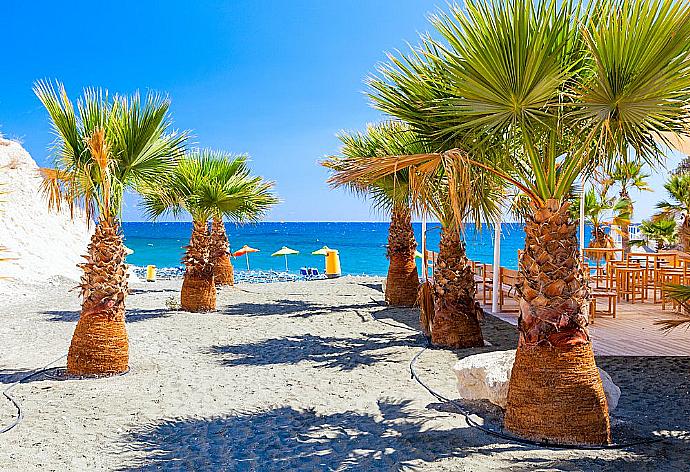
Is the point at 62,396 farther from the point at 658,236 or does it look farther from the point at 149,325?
the point at 658,236

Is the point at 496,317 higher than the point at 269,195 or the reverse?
the reverse

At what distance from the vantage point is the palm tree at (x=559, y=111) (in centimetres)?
383

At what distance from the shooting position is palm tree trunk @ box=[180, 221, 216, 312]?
12.4 m

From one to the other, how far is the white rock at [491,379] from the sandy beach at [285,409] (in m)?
0.16

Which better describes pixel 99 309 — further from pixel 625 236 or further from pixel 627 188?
Result: pixel 627 188

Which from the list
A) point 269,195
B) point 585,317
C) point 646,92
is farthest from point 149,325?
point 646,92

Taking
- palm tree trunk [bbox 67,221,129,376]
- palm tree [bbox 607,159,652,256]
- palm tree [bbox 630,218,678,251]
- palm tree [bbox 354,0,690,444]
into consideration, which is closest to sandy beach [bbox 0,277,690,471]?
palm tree trunk [bbox 67,221,129,376]

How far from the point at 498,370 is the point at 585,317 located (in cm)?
113

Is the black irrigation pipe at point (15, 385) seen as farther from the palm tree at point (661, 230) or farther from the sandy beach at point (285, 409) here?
the palm tree at point (661, 230)

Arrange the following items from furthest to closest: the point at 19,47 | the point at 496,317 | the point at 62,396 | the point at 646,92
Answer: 1. the point at 19,47
2. the point at 496,317
3. the point at 62,396
4. the point at 646,92

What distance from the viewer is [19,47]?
4403cm

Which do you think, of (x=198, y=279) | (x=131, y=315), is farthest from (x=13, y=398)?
(x=198, y=279)

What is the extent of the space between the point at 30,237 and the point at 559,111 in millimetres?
22387

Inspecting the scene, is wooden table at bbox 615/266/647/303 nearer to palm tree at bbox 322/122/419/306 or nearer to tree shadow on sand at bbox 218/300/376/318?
palm tree at bbox 322/122/419/306
